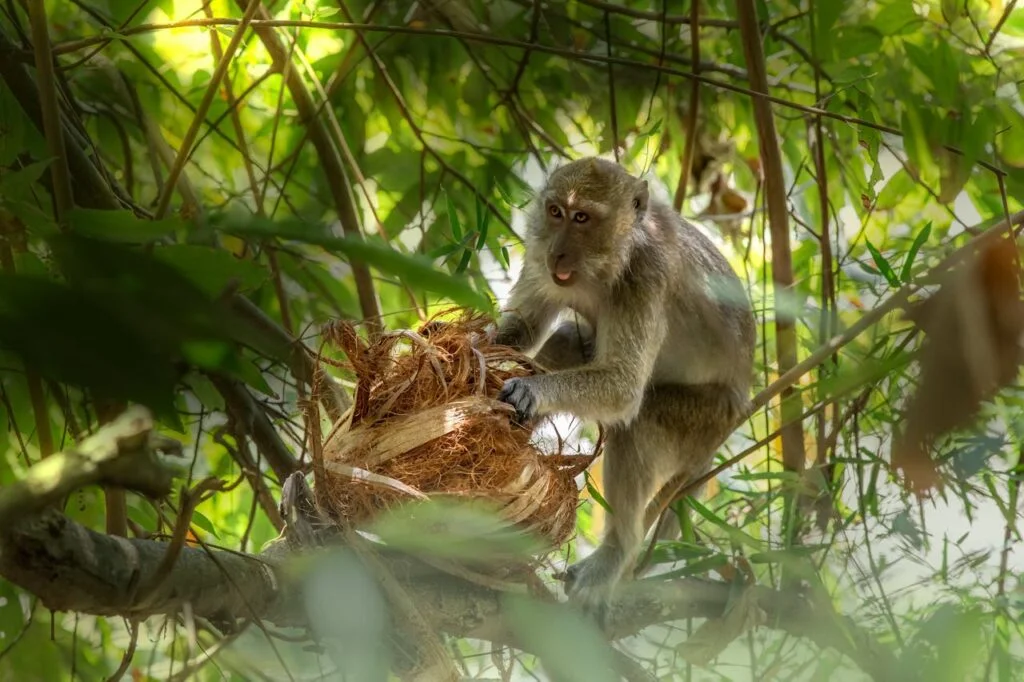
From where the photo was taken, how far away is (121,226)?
47cm

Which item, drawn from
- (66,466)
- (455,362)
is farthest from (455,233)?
(66,466)

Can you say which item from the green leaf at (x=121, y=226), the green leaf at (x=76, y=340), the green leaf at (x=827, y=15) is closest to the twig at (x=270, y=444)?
the green leaf at (x=827, y=15)

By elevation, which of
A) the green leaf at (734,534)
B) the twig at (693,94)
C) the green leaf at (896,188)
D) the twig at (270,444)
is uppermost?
the twig at (693,94)

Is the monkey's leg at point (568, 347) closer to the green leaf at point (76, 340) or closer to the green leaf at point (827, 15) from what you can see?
the green leaf at point (827, 15)

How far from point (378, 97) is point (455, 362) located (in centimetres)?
147

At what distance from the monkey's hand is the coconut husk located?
0.03 metres

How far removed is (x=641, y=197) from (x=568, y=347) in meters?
0.53

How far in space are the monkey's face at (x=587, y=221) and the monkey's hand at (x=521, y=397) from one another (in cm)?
55

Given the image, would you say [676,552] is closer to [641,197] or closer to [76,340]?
[641,197]

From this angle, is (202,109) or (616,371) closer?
(202,109)

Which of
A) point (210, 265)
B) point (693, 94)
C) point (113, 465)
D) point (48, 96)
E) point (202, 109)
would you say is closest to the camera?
point (210, 265)

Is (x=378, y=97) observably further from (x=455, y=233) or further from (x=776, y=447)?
(x=776, y=447)

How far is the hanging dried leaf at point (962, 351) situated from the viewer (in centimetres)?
84

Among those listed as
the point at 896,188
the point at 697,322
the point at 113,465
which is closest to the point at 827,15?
the point at 896,188
